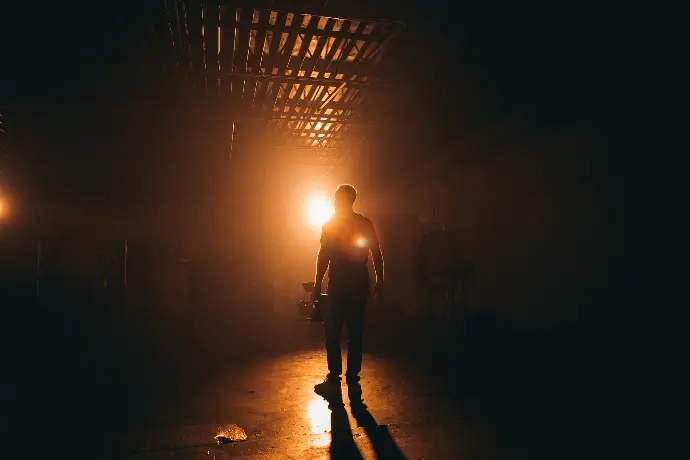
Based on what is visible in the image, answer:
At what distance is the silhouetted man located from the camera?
454 cm

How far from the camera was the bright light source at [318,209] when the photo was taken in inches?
688

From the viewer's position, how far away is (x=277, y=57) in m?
7.47

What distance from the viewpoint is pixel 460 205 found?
9719 mm

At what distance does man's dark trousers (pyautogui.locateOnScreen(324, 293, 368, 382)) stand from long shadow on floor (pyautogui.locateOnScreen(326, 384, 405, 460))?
404 mm

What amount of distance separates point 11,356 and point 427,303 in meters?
7.32

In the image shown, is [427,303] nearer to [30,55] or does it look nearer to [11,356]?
[11,356]

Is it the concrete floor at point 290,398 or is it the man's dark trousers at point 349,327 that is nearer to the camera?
the concrete floor at point 290,398

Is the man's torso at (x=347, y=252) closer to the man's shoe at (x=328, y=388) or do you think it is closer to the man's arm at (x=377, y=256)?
the man's arm at (x=377, y=256)

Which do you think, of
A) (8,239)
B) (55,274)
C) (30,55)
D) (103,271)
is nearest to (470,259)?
(30,55)

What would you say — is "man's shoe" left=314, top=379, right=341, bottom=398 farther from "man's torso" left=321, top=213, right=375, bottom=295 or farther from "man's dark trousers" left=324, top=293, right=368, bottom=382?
"man's torso" left=321, top=213, right=375, bottom=295

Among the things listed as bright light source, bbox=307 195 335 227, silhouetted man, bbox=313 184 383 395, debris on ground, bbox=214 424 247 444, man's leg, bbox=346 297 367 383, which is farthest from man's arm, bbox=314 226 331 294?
bright light source, bbox=307 195 335 227

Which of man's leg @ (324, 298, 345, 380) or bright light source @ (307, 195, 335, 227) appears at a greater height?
bright light source @ (307, 195, 335, 227)

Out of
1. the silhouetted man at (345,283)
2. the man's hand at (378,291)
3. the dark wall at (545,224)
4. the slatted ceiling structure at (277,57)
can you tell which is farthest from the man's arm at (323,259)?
the dark wall at (545,224)

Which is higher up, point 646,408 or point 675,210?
point 675,210
